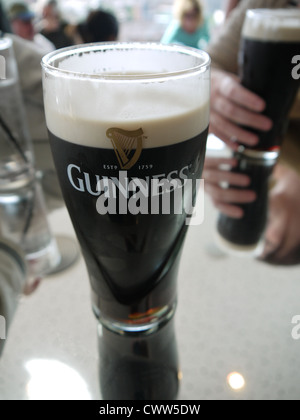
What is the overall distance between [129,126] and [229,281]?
452 mm

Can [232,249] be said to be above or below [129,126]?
below

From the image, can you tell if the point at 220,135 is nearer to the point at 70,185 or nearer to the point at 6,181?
the point at 6,181

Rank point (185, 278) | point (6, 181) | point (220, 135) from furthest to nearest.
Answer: point (220, 135) < point (6, 181) < point (185, 278)

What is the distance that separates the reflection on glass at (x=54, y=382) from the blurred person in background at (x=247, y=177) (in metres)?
0.44

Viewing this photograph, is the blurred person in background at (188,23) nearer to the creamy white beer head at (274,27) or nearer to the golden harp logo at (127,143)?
the creamy white beer head at (274,27)

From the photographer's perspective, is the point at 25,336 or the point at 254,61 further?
the point at 254,61

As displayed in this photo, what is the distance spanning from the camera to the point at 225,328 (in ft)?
2.22

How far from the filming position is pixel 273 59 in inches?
36.4

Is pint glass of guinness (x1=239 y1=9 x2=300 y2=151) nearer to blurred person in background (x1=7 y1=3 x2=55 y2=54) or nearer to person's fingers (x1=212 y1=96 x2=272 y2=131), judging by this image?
person's fingers (x1=212 y1=96 x2=272 y2=131)

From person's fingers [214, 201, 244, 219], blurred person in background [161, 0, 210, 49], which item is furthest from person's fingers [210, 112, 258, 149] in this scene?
blurred person in background [161, 0, 210, 49]

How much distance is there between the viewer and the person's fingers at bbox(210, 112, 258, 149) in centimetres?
109

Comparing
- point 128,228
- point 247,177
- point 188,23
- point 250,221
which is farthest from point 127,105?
point 188,23
